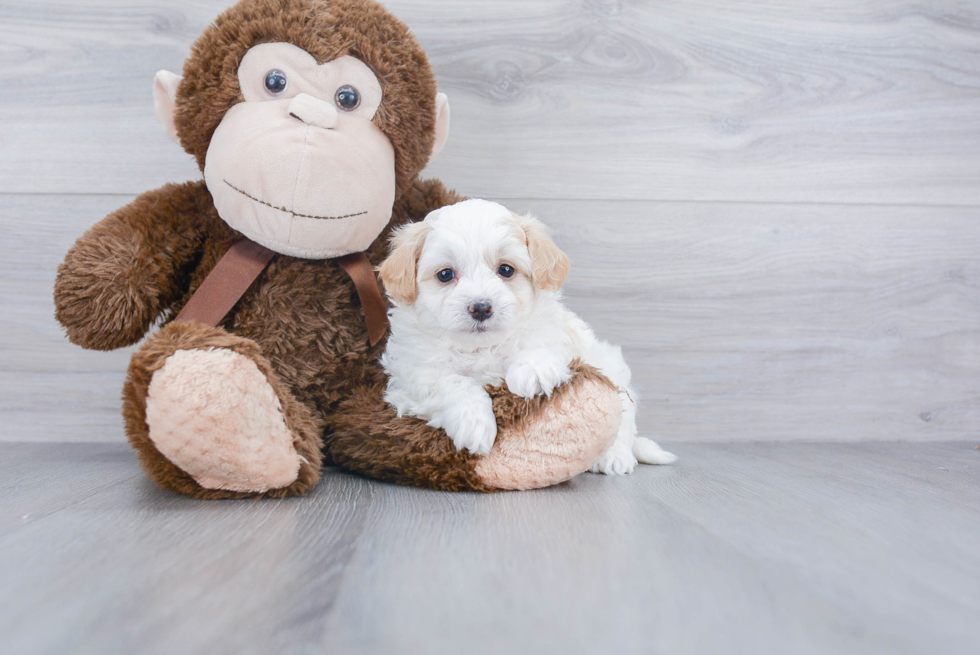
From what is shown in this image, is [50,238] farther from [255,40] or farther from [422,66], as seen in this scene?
[422,66]

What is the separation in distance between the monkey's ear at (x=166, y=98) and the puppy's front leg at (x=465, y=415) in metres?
0.60

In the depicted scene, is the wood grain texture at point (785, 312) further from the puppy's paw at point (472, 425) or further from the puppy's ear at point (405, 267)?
the puppy's paw at point (472, 425)

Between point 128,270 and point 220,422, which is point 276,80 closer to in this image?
point 128,270

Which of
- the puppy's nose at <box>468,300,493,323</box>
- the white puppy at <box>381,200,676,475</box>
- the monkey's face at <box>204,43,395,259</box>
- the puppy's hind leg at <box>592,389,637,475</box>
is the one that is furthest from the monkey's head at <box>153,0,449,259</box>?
the puppy's hind leg at <box>592,389,637,475</box>

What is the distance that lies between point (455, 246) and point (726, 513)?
1.68 feet

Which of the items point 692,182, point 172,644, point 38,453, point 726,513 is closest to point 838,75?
point 692,182

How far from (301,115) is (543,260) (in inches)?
16.0

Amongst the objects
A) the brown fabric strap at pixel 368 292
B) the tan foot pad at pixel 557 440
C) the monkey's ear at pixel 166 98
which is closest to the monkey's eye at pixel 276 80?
the monkey's ear at pixel 166 98

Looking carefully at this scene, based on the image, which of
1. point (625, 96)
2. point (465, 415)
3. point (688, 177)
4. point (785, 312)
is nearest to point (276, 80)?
point (465, 415)

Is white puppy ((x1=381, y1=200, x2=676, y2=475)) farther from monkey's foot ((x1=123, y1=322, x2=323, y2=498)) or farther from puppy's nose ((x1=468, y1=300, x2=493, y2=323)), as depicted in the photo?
monkey's foot ((x1=123, y1=322, x2=323, y2=498))

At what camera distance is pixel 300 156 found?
92 centimetres

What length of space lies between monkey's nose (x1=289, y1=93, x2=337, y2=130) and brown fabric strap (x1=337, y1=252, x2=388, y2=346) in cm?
21

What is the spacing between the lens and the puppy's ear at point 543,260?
3.14ft

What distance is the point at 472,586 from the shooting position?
572 millimetres
